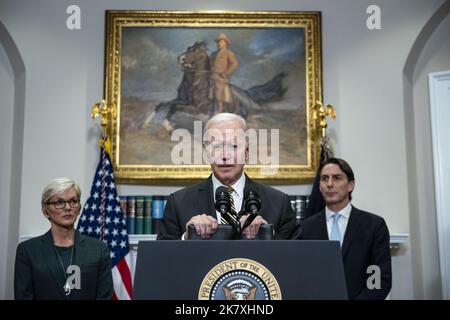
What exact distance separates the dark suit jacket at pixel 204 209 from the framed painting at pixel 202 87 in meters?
2.84

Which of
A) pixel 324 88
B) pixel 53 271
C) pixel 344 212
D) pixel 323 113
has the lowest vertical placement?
pixel 53 271

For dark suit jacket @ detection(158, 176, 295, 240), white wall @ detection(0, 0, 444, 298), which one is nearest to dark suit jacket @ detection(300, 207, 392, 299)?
dark suit jacket @ detection(158, 176, 295, 240)

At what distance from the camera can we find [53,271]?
3.97 m

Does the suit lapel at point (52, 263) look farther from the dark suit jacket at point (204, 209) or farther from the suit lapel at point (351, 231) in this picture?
the suit lapel at point (351, 231)

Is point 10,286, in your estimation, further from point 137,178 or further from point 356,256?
point 356,256

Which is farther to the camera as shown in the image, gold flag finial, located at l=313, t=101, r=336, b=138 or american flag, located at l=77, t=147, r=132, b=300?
gold flag finial, located at l=313, t=101, r=336, b=138

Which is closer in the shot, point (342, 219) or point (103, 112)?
point (342, 219)

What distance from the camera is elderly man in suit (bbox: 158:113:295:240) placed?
306cm

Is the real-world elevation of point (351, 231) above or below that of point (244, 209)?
below

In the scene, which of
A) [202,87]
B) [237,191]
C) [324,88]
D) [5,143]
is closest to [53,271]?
[237,191]

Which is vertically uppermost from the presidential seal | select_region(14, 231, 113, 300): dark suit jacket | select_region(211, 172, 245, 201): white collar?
select_region(211, 172, 245, 201): white collar

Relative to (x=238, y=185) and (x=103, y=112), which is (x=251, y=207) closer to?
(x=238, y=185)

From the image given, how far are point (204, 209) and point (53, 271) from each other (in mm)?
1462

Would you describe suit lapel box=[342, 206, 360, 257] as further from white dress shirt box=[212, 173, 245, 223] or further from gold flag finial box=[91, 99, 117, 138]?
gold flag finial box=[91, 99, 117, 138]
